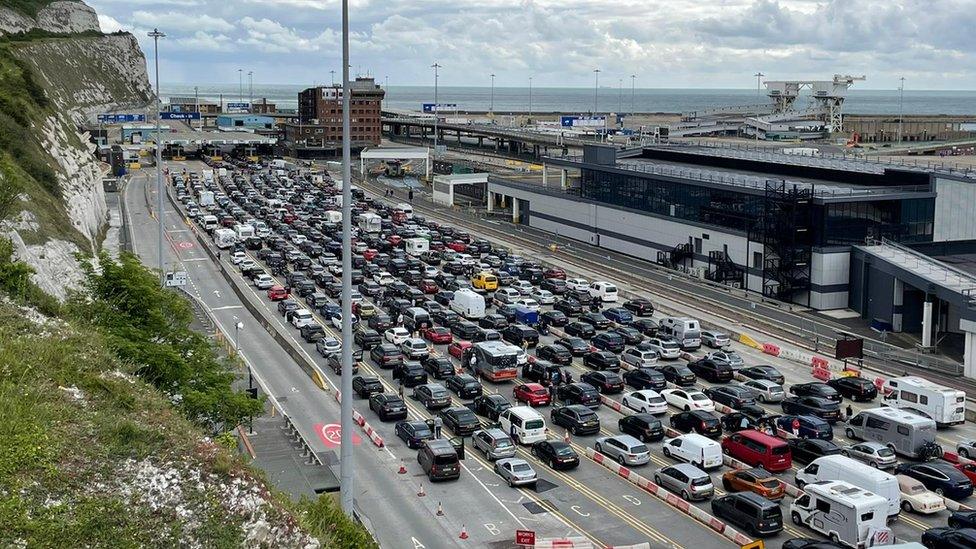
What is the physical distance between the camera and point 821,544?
21.6 meters

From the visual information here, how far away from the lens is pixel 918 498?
25031 millimetres

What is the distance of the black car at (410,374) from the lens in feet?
120

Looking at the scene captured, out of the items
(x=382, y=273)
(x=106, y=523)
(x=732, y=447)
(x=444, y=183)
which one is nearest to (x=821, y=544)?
(x=732, y=447)

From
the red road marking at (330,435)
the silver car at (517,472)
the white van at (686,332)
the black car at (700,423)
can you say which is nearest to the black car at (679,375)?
the white van at (686,332)

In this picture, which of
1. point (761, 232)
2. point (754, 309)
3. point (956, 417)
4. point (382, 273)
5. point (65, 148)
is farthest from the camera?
point (65, 148)

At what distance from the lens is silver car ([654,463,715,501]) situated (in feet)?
83.4

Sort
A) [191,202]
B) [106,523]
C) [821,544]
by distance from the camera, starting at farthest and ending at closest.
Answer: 1. [191,202]
2. [821,544]
3. [106,523]

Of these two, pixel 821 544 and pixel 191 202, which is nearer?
pixel 821 544

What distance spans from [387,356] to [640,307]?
16282 millimetres

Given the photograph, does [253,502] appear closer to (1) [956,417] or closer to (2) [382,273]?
(1) [956,417]

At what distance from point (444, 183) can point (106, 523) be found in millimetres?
83356

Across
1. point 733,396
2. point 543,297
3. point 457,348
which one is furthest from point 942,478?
point 543,297

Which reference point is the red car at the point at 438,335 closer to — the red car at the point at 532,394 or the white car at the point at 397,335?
the white car at the point at 397,335

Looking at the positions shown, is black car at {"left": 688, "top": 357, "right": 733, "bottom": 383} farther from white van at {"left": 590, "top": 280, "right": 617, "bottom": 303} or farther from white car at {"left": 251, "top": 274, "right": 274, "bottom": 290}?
white car at {"left": 251, "top": 274, "right": 274, "bottom": 290}
